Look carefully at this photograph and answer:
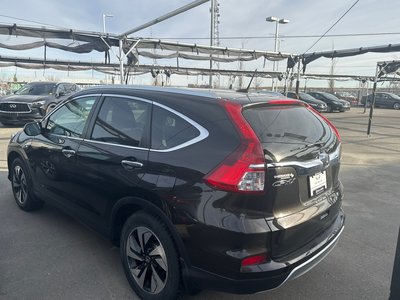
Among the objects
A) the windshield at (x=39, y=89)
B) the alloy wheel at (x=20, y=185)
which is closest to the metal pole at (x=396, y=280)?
the alloy wheel at (x=20, y=185)

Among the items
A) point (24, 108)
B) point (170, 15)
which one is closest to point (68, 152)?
point (170, 15)

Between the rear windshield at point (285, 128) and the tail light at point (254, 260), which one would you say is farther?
the rear windshield at point (285, 128)

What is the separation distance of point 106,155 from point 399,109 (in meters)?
33.3

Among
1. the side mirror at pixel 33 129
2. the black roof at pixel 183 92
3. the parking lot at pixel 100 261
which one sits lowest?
the parking lot at pixel 100 261

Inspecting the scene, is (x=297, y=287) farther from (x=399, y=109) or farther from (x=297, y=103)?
(x=399, y=109)

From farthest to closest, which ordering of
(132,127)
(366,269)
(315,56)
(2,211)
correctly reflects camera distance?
(315,56)
(2,211)
(366,269)
(132,127)

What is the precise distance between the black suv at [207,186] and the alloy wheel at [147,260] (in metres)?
0.01

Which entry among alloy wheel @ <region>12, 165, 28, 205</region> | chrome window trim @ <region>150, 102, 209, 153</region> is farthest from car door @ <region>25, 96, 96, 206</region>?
chrome window trim @ <region>150, 102, 209, 153</region>

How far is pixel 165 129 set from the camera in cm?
249

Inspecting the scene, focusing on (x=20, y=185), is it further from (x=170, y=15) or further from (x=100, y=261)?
(x=170, y=15)

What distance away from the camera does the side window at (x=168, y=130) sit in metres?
2.35

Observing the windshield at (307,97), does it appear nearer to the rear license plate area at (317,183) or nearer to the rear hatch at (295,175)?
the rear hatch at (295,175)

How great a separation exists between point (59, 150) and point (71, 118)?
402 mm

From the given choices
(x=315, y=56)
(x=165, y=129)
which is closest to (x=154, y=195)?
(x=165, y=129)
